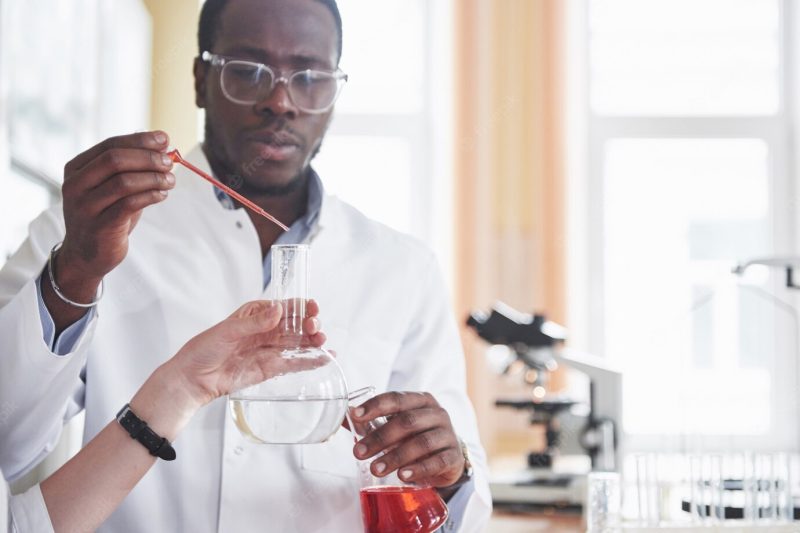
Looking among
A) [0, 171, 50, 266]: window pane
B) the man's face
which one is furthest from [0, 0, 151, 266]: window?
the man's face

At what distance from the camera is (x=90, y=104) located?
2.54 m

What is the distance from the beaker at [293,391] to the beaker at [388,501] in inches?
1.3

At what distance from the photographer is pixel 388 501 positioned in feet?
3.60

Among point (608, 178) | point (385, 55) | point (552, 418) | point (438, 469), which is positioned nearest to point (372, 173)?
point (385, 55)

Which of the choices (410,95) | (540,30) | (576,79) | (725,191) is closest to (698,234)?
(725,191)

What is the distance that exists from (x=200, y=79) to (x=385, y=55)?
2.67 m

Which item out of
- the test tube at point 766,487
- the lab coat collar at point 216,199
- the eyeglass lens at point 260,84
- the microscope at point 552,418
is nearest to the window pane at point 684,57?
the microscope at point 552,418

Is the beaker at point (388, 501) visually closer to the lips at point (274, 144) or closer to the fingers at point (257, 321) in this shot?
the fingers at point (257, 321)

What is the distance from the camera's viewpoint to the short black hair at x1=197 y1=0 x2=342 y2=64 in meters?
1.50

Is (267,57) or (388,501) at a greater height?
(267,57)

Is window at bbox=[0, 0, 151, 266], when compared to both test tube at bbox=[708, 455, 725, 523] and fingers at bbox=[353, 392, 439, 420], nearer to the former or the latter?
fingers at bbox=[353, 392, 439, 420]

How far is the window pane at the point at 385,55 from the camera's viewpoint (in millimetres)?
4105

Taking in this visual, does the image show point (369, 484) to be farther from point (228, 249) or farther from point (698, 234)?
point (698, 234)

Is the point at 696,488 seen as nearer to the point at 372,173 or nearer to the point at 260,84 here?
the point at 260,84
